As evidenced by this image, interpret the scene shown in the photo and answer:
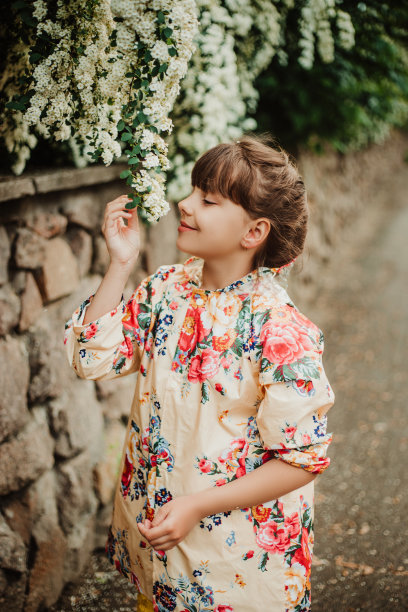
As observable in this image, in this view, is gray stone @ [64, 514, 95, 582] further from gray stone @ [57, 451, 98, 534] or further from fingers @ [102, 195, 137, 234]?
fingers @ [102, 195, 137, 234]

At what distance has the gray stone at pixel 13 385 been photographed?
183cm

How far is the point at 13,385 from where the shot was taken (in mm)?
1871

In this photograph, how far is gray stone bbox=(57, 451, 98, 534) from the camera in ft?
7.11

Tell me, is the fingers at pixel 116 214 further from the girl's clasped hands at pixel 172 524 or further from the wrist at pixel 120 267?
the girl's clasped hands at pixel 172 524

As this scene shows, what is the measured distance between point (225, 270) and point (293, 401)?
1.33 ft

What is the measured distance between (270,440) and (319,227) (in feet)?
17.1

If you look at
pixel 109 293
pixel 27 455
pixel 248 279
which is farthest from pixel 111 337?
pixel 27 455

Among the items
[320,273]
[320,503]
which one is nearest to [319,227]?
[320,273]

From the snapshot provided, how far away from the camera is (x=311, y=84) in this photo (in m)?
3.75

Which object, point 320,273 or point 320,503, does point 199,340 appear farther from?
point 320,273

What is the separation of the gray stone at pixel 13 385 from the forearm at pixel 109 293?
0.55 metres

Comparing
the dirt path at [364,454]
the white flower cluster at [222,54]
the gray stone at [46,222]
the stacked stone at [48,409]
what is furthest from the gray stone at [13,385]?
the dirt path at [364,454]

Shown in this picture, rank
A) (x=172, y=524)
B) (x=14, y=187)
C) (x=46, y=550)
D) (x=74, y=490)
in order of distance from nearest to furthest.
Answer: (x=172, y=524), (x=14, y=187), (x=46, y=550), (x=74, y=490)

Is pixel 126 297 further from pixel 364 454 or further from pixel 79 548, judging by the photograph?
pixel 364 454
